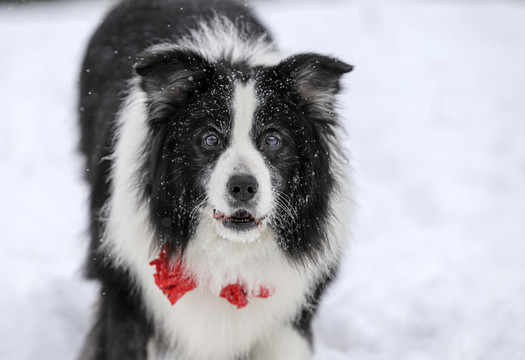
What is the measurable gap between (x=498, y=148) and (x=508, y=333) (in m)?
3.91

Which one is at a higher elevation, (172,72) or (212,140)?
(172,72)

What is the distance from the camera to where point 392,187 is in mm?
7004

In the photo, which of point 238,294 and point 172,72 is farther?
point 238,294

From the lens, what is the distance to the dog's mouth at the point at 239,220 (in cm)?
316

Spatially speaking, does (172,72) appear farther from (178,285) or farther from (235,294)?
(235,294)

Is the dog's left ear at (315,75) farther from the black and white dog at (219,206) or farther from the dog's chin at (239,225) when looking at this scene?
the dog's chin at (239,225)

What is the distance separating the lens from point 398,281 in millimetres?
5148

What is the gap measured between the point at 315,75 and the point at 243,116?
440 mm

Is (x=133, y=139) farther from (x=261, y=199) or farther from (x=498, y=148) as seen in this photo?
(x=498, y=148)

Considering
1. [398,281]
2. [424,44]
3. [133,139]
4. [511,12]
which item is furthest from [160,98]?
[511,12]

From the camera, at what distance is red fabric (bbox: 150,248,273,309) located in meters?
3.34

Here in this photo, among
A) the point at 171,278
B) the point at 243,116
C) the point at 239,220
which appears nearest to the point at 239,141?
the point at 243,116

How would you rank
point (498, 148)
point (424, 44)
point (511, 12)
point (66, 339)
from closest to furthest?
point (66, 339) → point (498, 148) → point (424, 44) → point (511, 12)

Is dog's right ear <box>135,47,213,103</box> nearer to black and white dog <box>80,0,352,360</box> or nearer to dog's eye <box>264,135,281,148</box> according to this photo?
black and white dog <box>80,0,352,360</box>
